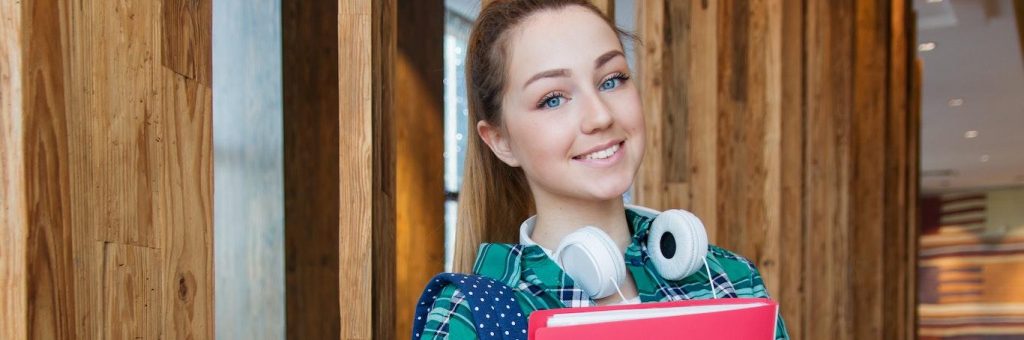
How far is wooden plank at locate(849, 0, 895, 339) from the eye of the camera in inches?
166

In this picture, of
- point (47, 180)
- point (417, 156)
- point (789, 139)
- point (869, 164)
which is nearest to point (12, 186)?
point (47, 180)

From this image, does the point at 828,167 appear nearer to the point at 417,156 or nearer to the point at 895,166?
the point at 895,166

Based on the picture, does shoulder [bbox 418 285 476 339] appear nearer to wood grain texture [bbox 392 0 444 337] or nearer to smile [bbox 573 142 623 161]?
smile [bbox 573 142 623 161]

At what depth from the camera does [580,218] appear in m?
1.32

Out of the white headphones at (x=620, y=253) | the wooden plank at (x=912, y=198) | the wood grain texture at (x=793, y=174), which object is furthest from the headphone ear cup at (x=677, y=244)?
the wooden plank at (x=912, y=198)

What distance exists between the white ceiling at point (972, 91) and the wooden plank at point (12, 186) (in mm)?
5856

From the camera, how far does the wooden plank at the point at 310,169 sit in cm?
370

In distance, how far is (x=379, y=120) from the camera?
4.90 ft

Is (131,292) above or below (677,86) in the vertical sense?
below

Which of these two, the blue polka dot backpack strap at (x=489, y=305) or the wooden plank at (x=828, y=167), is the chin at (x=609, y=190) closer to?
the blue polka dot backpack strap at (x=489, y=305)

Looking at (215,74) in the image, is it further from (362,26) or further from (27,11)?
(27,11)

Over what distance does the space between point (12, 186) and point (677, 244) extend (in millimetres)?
701

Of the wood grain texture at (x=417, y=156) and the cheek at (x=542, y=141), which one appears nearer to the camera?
the cheek at (x=542, y=141)

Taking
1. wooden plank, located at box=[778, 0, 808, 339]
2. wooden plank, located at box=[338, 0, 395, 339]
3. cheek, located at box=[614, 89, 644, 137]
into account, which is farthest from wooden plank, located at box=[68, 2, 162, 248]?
wooden plank, located at box=[778, 0, 808, 339]
